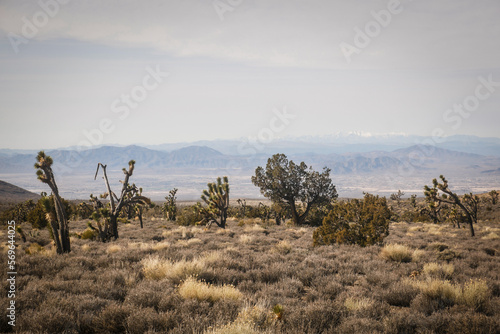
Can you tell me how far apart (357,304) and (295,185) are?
24.5 metres

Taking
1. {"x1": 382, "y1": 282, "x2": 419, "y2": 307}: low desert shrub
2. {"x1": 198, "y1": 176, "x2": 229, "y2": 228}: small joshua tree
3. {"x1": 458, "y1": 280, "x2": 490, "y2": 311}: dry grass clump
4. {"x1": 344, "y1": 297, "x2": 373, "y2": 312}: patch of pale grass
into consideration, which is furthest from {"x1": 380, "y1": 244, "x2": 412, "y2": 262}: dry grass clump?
{"x1": 198, "y1": 176, "x2": 229, "y2": 228}: small joshua tree

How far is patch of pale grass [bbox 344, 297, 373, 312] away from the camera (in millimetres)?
6223

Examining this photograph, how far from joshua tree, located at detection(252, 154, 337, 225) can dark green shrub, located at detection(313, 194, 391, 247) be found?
14.4 meters

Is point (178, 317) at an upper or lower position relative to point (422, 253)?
upper

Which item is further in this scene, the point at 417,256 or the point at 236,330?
the point at 417,256

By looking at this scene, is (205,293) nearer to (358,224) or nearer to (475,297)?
(475,297)

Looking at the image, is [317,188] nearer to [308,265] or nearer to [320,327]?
[308,265]

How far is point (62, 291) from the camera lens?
688 cm

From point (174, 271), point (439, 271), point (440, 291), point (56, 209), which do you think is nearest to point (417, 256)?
point (439, 271)

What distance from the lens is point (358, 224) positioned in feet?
49.6

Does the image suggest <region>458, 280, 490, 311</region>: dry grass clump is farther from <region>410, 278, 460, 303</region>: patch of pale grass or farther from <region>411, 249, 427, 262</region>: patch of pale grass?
<region>411, 249, 427, 262</region>: patch of pale grass

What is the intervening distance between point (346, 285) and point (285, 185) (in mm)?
22397

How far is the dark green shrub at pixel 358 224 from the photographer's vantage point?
14.3 metres

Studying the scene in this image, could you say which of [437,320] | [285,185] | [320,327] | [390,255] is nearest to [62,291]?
[320,327]
